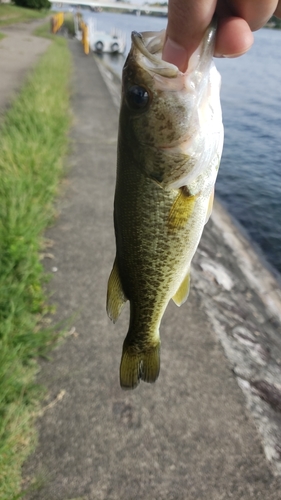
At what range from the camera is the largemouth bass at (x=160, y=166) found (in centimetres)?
138

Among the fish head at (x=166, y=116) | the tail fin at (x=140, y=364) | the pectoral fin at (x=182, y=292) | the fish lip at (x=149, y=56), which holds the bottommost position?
the tail fin at (x=140, y=364)

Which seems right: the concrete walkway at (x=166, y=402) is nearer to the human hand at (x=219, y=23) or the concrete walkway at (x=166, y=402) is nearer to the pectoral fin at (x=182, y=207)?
the pectoral fin at (x=182, y=207)

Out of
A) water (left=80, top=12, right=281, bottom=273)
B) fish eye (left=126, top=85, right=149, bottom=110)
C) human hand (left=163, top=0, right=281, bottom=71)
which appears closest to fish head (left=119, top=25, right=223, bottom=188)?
fish eye (left=126, top=85, right=149, bottom=110)

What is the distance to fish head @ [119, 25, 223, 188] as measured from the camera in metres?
1.37

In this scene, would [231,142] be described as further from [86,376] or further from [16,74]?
[86,376]

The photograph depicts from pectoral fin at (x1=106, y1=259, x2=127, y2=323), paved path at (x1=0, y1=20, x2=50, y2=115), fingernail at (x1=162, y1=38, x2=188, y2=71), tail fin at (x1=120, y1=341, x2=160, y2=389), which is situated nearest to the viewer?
fingernail at (x1=162, y1=38, x2=188, y2=71)

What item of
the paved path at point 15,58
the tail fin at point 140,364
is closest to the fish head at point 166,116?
the tail fin at point 140,364

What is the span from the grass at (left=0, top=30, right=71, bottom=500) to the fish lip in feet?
6.54

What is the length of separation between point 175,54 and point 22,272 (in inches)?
104

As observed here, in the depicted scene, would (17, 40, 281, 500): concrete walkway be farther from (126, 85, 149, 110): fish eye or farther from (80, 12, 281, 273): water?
(80, 12, 281, 273): water

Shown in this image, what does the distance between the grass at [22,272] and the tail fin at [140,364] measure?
101cm

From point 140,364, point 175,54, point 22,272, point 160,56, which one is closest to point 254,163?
point 22,272

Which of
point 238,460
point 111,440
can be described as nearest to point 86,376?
point 111,440

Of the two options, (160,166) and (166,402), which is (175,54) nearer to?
(160,166)
